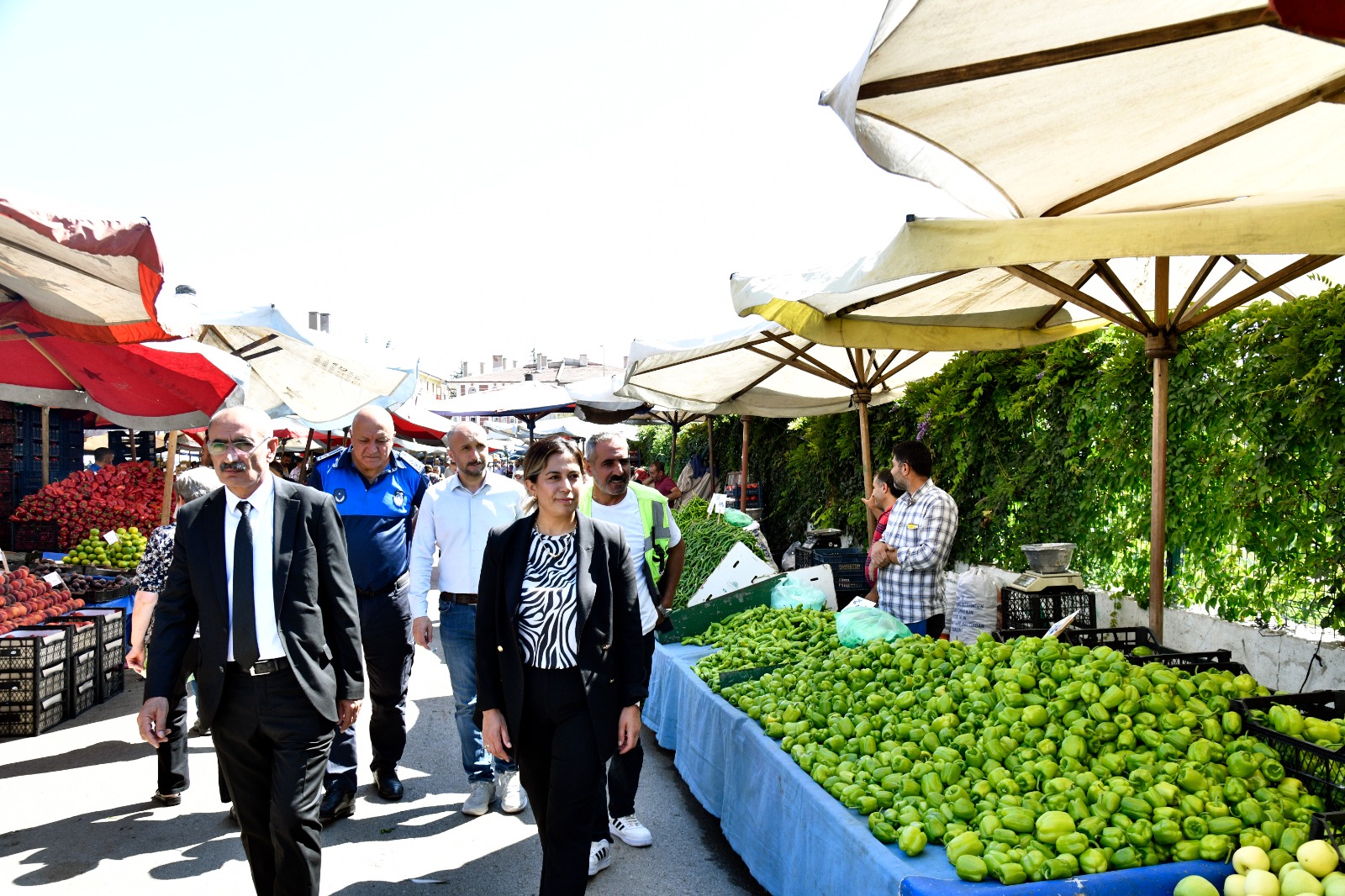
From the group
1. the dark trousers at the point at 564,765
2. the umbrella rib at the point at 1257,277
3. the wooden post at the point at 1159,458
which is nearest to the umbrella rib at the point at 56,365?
the dark trousers at the point at 564,765

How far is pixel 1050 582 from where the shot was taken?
17.0ft

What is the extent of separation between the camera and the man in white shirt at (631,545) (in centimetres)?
417

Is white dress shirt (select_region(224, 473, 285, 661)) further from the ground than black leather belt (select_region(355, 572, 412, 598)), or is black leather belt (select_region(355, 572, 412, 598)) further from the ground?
white dress shirt (select_region(224, 473, 285, 661))

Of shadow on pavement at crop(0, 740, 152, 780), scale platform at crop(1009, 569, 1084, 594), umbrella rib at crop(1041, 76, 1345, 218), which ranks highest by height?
umbrella rib at crop(1041, 76, 1345, 218)

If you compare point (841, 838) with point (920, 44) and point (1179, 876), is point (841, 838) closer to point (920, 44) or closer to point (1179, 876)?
point (1179, 876)

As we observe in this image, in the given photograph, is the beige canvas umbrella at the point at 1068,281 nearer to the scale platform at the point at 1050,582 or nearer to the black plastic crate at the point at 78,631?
the scale platform at the point at 1050,582

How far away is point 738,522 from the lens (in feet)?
24.6

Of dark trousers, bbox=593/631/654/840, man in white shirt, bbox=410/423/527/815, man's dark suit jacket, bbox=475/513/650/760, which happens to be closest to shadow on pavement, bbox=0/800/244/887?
man in white shirt, bbox=410/423/527/815

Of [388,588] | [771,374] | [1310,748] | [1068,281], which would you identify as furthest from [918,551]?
[771,374]

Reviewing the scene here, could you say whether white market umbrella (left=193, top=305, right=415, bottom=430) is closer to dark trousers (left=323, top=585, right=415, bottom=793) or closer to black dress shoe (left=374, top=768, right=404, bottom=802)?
dark trousers (left=323, top=585, right=415, bottom=793)

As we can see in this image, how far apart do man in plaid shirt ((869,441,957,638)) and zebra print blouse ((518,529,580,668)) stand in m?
2.63

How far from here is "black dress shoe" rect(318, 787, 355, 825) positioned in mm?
4414

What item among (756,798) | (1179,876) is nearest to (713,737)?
(756,798)

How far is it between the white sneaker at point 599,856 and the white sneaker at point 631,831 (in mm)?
242
